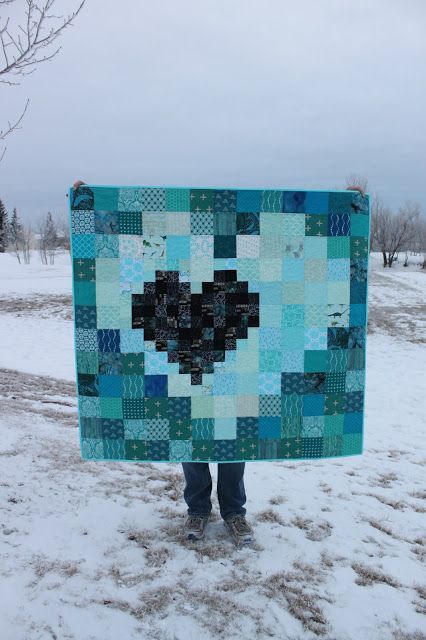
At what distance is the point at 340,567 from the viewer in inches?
93.7

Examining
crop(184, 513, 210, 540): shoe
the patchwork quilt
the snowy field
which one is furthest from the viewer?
crop(184, 513, 210, 540): shoe

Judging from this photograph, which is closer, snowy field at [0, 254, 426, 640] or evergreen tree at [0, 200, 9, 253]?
snowy field at [0, 254, 426, 640]

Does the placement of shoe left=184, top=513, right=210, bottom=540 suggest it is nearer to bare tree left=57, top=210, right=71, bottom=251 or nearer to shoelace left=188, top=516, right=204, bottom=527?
shoelace left=188, top=516, right=204, bottom=527

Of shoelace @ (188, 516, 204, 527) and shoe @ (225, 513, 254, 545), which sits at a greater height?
shoelace @ (188, 516, 204, 527)

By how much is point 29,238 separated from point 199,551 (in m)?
58.7

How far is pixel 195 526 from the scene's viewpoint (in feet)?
8.45

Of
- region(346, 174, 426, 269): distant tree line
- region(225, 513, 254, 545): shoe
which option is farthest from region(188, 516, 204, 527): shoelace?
region(346, 174, 426, 269): distant tree line

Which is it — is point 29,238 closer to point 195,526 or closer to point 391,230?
point 391,230

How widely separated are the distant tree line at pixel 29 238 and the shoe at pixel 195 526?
4617 cm

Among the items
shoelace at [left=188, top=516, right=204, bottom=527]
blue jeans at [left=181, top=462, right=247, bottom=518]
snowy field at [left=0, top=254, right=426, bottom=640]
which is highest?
blue jeans at [left=181, top=462, right=247, bottom=518]

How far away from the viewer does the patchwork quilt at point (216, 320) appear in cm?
241

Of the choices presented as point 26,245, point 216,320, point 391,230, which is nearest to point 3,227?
point 26,245

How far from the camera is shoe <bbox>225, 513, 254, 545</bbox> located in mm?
2543

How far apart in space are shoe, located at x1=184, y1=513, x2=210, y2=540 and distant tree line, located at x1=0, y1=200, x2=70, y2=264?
151ft
